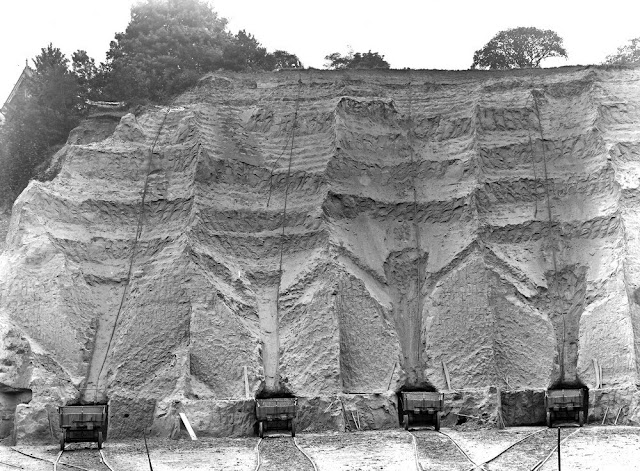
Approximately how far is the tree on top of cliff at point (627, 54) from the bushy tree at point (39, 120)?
84.8 feet

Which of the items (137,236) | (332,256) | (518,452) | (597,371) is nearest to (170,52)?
(137,236)

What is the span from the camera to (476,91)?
37.4 metres

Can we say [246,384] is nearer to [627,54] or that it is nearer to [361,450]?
[361,450]

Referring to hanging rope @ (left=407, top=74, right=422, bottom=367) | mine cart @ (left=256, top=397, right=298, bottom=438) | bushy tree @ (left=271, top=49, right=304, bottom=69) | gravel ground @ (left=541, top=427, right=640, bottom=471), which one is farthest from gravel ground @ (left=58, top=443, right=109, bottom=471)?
bushy tree @ (left=271, top=49, right=304, bottom=69)

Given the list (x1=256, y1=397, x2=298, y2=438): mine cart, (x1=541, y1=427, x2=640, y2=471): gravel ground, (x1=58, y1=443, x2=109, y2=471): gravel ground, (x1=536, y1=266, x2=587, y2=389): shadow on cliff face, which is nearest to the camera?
(x1=541, y1=427, x2=640, y2=471): gravel ground

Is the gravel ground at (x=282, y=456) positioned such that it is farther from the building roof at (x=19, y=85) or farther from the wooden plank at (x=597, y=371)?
the building roof at (x=19, y=85)

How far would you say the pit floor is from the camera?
21.3 meters

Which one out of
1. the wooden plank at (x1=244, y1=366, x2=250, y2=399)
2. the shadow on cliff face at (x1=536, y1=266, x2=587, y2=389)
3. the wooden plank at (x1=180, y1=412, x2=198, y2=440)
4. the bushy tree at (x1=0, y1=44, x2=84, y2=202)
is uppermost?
the bushy tree at (x1=0, y1=44, x2=84, y2=202)

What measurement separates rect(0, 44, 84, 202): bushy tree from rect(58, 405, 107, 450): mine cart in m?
16.7

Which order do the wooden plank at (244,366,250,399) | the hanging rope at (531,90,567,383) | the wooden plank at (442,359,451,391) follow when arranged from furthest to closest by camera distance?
the hanging rope at (531,90,567,383)
the wooden plank at (442,359,451,391)
the wooden plank at (244,366,250,399)

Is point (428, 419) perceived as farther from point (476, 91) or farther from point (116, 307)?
point (476, 91)

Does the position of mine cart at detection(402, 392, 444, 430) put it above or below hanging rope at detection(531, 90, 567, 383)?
below

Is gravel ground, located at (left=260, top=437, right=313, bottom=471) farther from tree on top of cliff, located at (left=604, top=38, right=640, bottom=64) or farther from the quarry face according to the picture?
tree on top of cliff, located at (left=604, top=38, right=640, bottom=64)

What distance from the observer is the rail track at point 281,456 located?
2144cm
